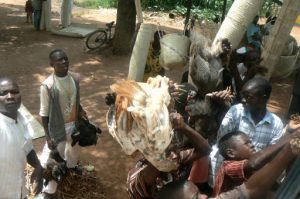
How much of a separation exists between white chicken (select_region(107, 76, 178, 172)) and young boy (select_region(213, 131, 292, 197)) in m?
0.47

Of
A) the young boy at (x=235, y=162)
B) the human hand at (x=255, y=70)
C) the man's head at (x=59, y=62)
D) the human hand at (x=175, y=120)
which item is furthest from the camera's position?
the human hand at (x=255, y=70)

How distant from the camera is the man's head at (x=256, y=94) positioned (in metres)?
2.89

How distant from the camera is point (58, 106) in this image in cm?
363

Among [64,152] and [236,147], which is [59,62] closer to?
[64,152]

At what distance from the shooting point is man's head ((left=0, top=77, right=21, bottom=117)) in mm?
2701

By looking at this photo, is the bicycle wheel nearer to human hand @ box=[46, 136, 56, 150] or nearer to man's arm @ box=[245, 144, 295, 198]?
human hand @ box=[46, 136, 56, 150]

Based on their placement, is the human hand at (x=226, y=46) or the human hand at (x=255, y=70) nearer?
the human hand at (x=226, y=46)

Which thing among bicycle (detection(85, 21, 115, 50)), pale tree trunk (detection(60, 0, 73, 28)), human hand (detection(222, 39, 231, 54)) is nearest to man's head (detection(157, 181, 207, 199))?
human hand (detection(222, 39, 231, 54))

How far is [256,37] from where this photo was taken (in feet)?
27.4

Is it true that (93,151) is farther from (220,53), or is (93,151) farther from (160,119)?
(160,119)

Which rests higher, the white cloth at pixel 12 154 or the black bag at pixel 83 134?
the white cloth at pixel 12 154

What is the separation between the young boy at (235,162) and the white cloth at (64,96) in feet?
5.92

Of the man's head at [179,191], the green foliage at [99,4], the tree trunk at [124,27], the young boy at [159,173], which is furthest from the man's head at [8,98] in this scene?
the green foliage at [99,4]

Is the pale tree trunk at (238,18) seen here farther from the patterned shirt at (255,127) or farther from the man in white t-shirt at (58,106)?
the man in white t-shirt at (58,106)
